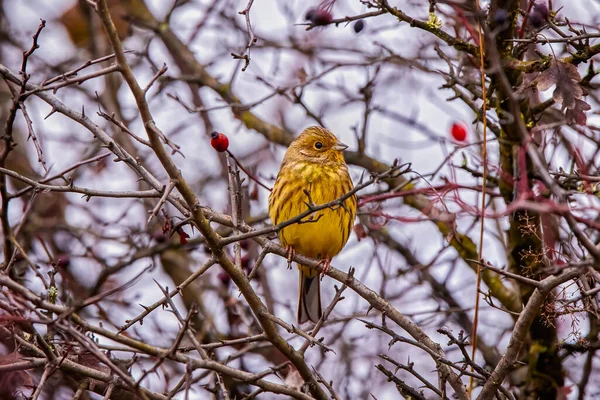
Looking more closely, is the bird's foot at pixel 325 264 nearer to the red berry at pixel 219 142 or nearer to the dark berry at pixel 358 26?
the red berry at pixel 219 142

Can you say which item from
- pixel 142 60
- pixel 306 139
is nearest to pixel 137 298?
pixel 306 139

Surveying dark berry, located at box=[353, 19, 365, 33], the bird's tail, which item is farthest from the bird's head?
dark berry, located at box=[353, 19, 365, 33]

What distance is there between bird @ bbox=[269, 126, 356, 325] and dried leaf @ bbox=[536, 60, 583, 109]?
6.13ft

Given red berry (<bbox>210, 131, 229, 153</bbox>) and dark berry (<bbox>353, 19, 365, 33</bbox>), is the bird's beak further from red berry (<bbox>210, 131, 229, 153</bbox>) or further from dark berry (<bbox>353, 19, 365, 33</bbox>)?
red berry (<bbox>210, 131, 229, 153</bbox>)

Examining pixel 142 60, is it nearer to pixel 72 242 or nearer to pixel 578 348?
pixel 72 242

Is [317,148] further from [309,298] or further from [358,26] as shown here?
[358,26]

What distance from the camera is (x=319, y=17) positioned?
14.0ft

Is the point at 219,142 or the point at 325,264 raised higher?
the point at 325,264

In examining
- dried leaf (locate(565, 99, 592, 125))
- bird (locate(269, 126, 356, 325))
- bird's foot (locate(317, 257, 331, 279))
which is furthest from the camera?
bird (locate(269, 126, 356, 325))

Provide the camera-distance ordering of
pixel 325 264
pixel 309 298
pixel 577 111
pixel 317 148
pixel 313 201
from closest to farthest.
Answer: pixel 577 111 < pixel 325 264 < pixel 313 201 < pixel 309 298 < pixel 317 148

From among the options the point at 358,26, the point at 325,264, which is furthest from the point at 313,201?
the point at 358,26

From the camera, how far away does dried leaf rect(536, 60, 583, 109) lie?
3713 millimetres

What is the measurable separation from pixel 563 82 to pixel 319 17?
1.28 m

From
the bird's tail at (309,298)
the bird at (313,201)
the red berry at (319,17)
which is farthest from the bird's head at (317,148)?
the red berry at (319,17)
